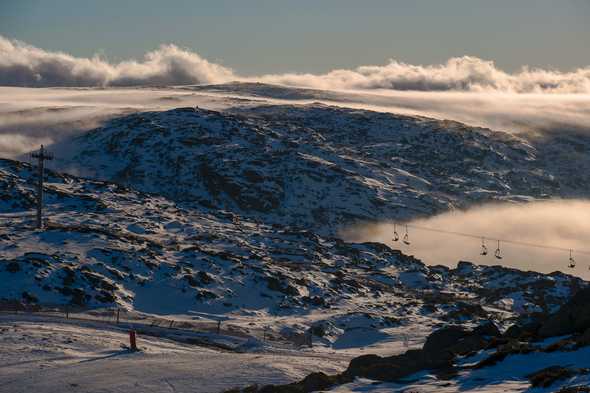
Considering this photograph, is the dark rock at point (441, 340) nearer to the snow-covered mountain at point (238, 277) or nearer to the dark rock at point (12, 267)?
the snow-covered mountain at point (238, 277)

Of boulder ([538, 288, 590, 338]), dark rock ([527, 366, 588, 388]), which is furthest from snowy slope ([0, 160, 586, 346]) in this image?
dark rock ([527, 366, 588, 388])

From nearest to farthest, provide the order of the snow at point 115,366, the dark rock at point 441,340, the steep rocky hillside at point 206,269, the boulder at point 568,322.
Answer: the boulder at point 568,322
the snow at point 115,366
the dark rock at point 441,340
the steep rocky hillside at point 206,269

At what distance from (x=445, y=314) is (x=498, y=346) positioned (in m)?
75.0

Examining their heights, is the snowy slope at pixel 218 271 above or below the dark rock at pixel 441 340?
below

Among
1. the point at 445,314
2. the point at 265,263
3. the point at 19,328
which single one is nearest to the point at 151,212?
the point at 265,263

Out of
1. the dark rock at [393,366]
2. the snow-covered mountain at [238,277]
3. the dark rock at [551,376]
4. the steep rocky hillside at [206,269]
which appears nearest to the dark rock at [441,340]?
the snow-covered mountain at [238,277]

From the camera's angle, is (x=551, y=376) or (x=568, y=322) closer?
(x=551, y=376)

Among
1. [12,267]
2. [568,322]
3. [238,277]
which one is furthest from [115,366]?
[238,277]

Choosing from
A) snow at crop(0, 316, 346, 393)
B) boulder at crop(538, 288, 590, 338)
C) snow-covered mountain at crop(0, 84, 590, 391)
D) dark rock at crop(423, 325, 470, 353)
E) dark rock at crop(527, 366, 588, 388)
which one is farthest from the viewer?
snow-covered mountain at crop(0, 84, 590, 391)

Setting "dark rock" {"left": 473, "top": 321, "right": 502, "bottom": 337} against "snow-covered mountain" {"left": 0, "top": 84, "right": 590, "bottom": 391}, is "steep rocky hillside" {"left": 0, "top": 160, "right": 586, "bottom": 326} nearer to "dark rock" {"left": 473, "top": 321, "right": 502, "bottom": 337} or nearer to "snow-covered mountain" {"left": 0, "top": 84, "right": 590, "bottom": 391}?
"snow-covered mountain" {"left": 0, "top": 84, "right": 590, "bottom": 391}

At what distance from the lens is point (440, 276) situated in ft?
559

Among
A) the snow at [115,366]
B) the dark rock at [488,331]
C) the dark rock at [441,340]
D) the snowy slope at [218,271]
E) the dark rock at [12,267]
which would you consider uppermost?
the dark rock at [488,331]

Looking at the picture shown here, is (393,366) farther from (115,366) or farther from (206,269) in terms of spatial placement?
(206,269)

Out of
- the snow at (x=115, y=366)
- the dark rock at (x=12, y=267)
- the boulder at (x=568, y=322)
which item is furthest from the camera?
the dark rock at (x=12, y=267)
